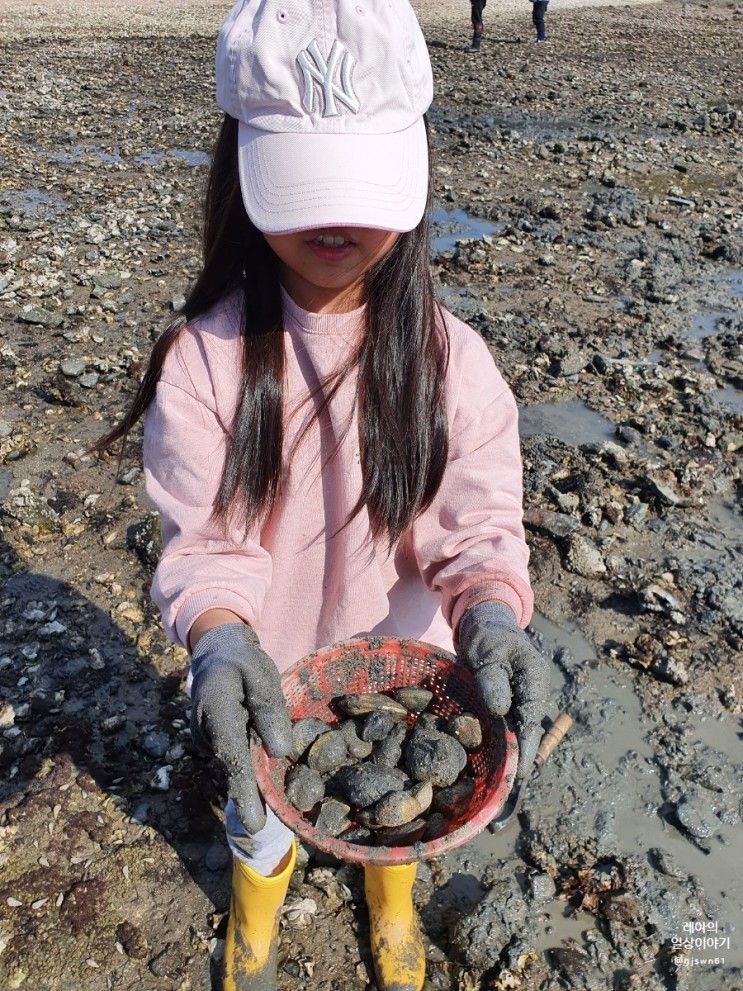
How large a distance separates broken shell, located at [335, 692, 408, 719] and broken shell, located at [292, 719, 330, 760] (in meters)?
0.08

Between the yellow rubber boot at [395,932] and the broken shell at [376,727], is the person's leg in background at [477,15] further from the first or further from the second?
the yellow rubber boot at [395,932]

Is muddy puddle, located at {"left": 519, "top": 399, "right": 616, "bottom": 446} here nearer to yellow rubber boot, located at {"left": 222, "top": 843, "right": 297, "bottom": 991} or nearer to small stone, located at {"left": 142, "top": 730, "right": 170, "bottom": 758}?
small stone, located at {"left": 142, "top": 730, "right": 170, "bottom": 758}

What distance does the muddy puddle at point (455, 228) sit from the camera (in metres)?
7.92

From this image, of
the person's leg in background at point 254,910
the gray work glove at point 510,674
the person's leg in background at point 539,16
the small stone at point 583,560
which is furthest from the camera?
the person's leg in background at point 539,16

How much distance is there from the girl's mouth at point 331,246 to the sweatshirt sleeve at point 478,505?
1.58 feet

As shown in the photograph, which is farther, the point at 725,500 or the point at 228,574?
the point at 725,500

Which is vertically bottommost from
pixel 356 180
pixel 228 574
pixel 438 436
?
pixel 228 574

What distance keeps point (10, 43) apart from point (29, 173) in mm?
10501

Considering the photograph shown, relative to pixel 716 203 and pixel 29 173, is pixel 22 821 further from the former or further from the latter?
pixel 716 203

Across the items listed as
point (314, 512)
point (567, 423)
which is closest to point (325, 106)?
point (314, 512)

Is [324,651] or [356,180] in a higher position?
[356,180]

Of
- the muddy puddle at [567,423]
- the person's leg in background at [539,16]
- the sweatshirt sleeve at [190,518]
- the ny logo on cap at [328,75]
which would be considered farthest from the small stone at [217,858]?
the person's leg in background at [539,16]

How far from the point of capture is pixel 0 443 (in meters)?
4.85

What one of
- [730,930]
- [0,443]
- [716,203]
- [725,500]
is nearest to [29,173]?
[0,443]
